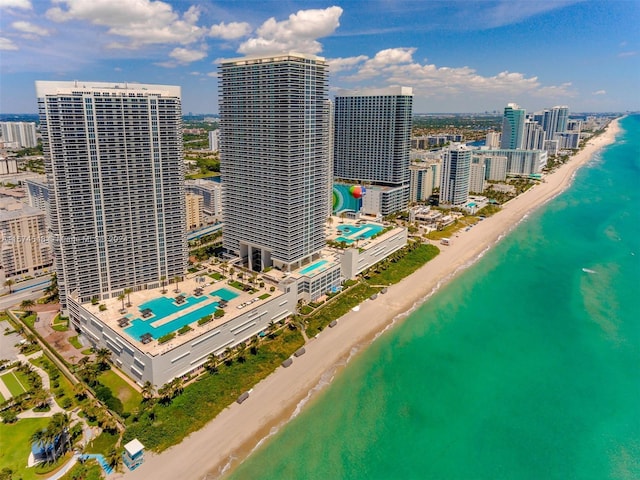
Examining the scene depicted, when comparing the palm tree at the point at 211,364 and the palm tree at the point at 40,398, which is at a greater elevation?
the palm tree at the point at 211,364

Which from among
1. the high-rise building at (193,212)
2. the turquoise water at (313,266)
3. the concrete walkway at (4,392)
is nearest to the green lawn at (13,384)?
the concrete walkway at (4,392)

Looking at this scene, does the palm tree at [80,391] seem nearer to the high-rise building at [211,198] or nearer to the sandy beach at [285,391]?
the sandy beach at [285,391]

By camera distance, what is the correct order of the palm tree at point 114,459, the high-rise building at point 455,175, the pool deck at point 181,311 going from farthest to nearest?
the high-rise building at point 455,175 < the pool deck at point 181,311 < the palm tree at point 114,459

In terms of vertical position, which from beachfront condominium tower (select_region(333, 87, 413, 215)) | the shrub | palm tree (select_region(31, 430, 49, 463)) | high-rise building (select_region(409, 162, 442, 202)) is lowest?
palm tree (select_region(31, 430, 49, 463))

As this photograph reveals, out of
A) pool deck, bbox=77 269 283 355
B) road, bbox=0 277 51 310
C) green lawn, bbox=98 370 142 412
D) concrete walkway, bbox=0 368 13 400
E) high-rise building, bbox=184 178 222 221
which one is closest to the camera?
green lawn, bbox=98 370 142 412

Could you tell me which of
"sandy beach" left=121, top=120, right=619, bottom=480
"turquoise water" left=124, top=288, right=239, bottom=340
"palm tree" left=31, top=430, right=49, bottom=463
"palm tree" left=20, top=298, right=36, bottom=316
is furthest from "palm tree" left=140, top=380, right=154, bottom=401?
"palm tree" left=20, top=298, right=36, bottom=316

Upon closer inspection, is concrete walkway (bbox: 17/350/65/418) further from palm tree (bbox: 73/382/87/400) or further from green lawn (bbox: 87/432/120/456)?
green lawn (bbox: 87/432/120/456)

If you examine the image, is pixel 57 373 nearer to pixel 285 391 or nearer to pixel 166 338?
pixel 166 338
